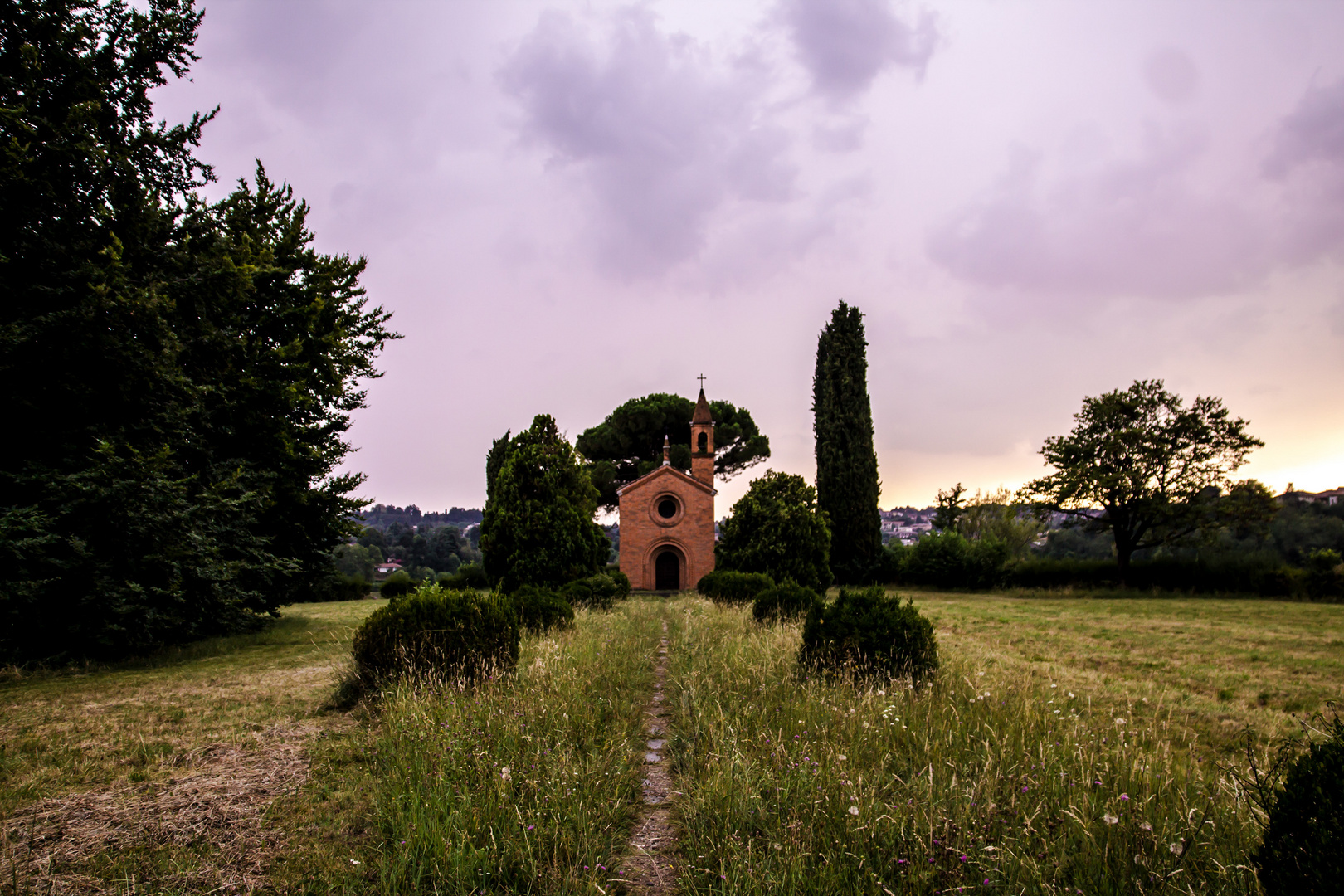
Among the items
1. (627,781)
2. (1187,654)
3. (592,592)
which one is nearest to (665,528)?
(592,592)

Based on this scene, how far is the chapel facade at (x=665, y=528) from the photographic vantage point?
28578 millimetres

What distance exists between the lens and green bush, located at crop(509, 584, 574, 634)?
385 inches

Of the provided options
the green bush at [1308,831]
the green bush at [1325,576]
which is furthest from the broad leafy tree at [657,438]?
the green bush at [1308,831]

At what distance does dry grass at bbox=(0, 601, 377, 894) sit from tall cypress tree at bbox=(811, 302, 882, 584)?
26.3m

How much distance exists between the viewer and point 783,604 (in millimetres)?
11289

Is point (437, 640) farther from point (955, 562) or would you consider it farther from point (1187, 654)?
point (955, 562)

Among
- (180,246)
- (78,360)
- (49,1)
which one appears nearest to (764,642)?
(78,360)

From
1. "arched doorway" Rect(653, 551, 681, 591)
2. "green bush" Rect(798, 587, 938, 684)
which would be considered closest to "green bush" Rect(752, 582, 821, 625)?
"green bush" Rect(798, 587, 938, 684)

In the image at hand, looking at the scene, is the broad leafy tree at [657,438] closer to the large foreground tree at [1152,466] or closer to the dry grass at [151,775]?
the large foreground tree at [1152,466]

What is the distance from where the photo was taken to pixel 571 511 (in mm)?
15625

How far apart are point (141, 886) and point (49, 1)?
13.5 metres

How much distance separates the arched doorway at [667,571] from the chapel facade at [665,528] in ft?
0.14

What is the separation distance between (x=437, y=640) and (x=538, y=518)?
874cm

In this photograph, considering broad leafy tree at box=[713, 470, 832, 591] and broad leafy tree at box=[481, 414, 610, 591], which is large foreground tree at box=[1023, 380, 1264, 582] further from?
broad leafy tree at box=[481, 414, 610, 591]
